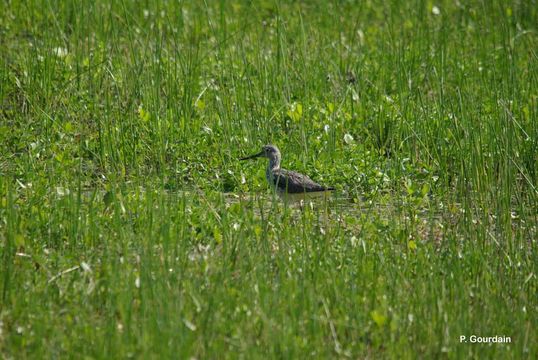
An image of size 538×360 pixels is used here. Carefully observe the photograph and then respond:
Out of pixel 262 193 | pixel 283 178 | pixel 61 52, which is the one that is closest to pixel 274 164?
pixel 283 178

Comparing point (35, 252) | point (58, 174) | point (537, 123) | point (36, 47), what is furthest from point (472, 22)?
point (35, 252)

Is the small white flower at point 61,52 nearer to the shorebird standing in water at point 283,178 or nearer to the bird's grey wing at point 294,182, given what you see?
the shorebird standing in water at point 283,178

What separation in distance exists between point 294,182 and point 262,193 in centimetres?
31

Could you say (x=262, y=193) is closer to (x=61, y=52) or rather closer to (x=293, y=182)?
(x=293, y=182)

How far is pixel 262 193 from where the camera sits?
752 centimetres

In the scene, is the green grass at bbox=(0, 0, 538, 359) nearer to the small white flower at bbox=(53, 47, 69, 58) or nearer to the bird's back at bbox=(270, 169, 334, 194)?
the small white flower at bbox=(53, 47, 69, 58)

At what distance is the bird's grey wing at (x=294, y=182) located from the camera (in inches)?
298

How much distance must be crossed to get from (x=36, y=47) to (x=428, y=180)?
3.39m

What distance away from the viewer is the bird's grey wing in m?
7.57

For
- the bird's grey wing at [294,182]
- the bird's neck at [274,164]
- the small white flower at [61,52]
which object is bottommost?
the bird's grey wing at [294,182]

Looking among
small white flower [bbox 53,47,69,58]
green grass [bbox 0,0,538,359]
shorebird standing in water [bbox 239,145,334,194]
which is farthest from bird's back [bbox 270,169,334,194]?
small white flower [bbox 53,47,69,58]

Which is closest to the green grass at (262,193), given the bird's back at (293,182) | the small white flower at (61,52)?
the small white flower at (61,52)

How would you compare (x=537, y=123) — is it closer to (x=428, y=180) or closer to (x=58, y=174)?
(x=428, y=180)

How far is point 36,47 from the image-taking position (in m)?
8.38
